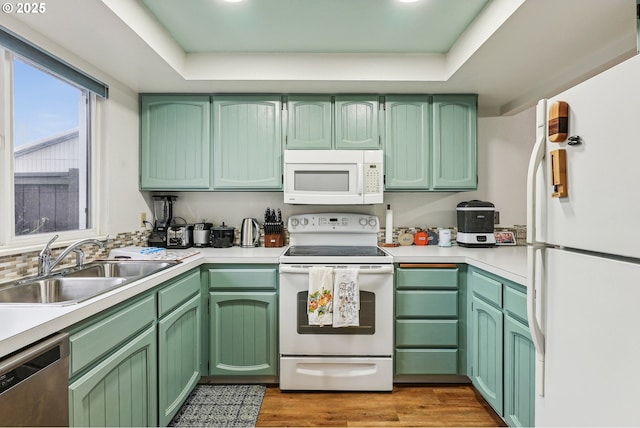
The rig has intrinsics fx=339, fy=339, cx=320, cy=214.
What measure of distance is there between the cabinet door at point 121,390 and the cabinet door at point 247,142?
1330 mm

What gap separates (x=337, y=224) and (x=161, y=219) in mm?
1443

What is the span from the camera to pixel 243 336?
90.4 inches

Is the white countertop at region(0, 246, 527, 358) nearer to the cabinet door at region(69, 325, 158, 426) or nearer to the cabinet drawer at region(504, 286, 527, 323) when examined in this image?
the cabinet drawer at region(504, 286, 527, 323)

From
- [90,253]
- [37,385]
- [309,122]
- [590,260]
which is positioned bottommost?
[37,385]

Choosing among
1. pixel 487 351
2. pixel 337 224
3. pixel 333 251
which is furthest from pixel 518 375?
pixel 337 224

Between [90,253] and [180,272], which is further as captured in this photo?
[90,253]

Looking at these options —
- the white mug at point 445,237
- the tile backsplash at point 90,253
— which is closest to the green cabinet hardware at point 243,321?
the tile backsplash at point 90,253

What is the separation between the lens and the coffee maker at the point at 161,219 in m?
2.61

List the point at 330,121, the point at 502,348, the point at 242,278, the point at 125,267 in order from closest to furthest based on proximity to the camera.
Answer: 1. the point at 502,348
2. the point at 125,267
3. the point at 242,278
4. the point at 330,121

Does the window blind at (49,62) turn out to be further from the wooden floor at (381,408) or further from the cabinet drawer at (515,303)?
the cabinet drawer at (515,303)

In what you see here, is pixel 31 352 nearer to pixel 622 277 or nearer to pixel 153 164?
pixel 622 277

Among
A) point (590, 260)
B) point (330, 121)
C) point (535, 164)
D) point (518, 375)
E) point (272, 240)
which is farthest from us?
point (272, 240)

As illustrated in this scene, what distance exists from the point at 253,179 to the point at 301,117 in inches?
23.8

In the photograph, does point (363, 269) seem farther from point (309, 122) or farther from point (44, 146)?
point (44, 146)
